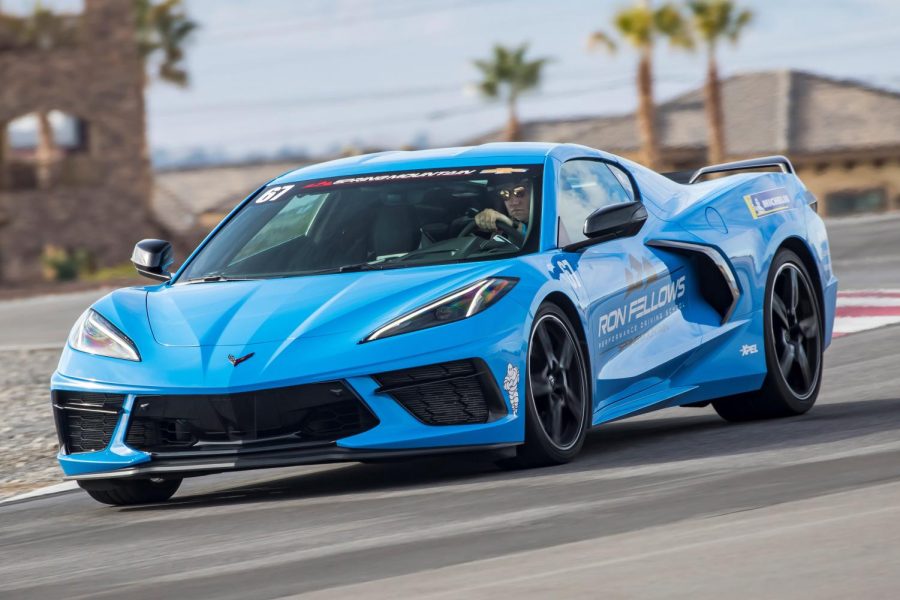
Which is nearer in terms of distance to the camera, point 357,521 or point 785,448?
point 357,521

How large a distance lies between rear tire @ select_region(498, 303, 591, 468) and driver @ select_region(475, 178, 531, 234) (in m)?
0.55

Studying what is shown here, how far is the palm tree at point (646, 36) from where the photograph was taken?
A: 5312 centimetres

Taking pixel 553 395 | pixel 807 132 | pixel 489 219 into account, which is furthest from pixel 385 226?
pixel 807 132

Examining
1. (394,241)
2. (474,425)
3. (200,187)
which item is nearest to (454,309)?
(474,425)

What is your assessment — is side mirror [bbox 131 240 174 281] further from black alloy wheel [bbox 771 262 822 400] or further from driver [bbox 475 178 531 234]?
black alloy wheel [bbox 771 262 822 400]

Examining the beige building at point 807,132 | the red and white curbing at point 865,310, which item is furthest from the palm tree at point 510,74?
the red and white curbing at point 865,310

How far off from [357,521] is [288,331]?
94 centimetres

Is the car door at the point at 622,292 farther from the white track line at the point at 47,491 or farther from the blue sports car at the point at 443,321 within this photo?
the white track line at the point at 47,491

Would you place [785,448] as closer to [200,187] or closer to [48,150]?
[48,150]

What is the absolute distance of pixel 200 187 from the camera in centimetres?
9688

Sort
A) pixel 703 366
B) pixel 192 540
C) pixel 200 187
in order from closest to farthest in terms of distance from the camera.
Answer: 1. pixel 192 540
2. pixel 703 366
3. pixel 200 187

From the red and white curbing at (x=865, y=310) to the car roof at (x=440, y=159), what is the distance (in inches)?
202

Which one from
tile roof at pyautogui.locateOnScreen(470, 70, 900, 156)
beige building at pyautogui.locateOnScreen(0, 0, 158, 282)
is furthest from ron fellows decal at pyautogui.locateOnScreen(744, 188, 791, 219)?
tile roof at pyautogui.locateOnScreen(470, 70, 900, 156)

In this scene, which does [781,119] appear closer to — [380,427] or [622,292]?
[622,292]
